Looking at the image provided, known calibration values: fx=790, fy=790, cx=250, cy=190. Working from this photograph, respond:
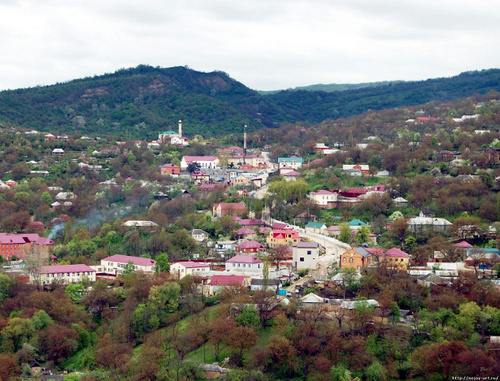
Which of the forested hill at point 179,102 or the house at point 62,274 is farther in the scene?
the forested hill at point 179,102

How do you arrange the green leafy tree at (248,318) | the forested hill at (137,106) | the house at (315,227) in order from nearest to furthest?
the green leafy tree at (248,318) < the house at (315,227) < the forested hill at (137,106)

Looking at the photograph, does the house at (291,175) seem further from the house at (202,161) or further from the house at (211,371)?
the house at (211,371)

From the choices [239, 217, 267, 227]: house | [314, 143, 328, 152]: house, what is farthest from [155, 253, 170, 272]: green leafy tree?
[314, 143, 328, 152]: house

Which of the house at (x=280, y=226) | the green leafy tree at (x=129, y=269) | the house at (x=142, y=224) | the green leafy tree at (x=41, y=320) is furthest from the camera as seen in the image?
the house at (x=142, y=224)

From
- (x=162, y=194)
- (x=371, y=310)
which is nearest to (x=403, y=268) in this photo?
(x=371, y=310)

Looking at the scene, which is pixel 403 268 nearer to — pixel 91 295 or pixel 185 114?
pixel 91 295

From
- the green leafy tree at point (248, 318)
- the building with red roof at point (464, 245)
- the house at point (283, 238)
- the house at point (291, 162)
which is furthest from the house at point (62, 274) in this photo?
the house at point (291, 162)

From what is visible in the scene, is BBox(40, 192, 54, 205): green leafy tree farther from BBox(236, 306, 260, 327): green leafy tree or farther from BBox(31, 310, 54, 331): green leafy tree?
BBox(236, 306, 260, 327): green leafy tree
